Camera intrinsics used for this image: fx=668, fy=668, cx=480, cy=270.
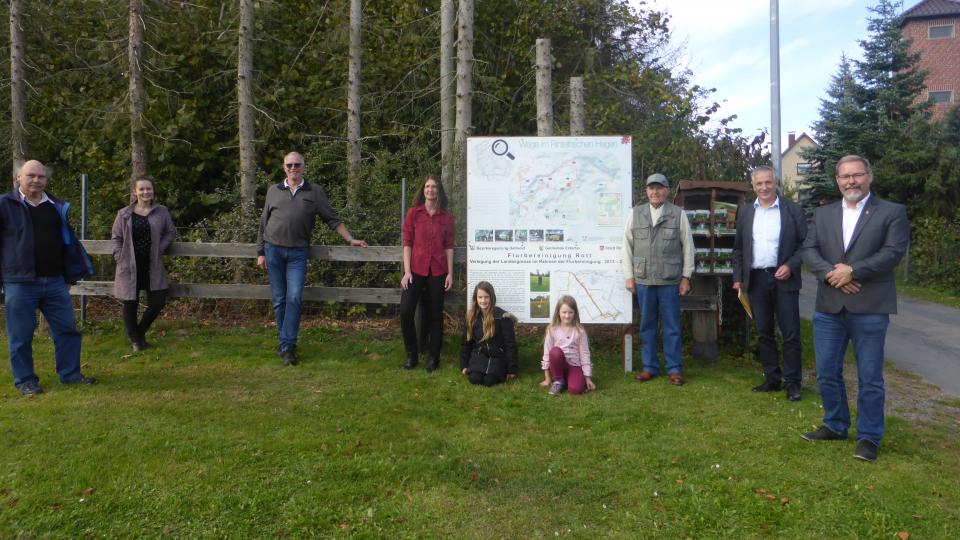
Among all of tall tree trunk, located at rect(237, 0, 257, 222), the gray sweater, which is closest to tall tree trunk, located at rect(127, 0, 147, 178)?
tall tree trunk, located at rect(237, 0, 257, 222)

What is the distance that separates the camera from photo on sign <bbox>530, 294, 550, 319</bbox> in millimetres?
6617

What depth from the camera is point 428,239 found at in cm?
652

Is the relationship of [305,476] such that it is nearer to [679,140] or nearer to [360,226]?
[360,226]

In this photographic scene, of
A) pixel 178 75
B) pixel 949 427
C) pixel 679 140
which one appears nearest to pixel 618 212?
pixel 949 427

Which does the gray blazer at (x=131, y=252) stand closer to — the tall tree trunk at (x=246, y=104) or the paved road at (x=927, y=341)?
the tall tree trunk at (x=246, y=104)

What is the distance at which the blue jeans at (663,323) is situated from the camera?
6.21 meters

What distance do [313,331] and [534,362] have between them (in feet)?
9.40

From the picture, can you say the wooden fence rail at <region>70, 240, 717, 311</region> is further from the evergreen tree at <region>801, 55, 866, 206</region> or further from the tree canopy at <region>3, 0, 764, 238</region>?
the evergreen tree at <region>801, 55, 866, 206</region>

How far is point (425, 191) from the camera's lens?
21.4 ft

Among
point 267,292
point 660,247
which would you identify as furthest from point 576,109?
point 267,292

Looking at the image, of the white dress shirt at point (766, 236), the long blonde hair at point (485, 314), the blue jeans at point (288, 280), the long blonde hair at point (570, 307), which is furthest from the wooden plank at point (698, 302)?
the blue jeans at point (288, 280)

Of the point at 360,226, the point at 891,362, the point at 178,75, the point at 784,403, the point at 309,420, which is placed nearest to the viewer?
the point at 309,420

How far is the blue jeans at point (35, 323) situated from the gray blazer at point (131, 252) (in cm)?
112

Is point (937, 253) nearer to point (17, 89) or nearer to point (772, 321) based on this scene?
point (772, 321)
